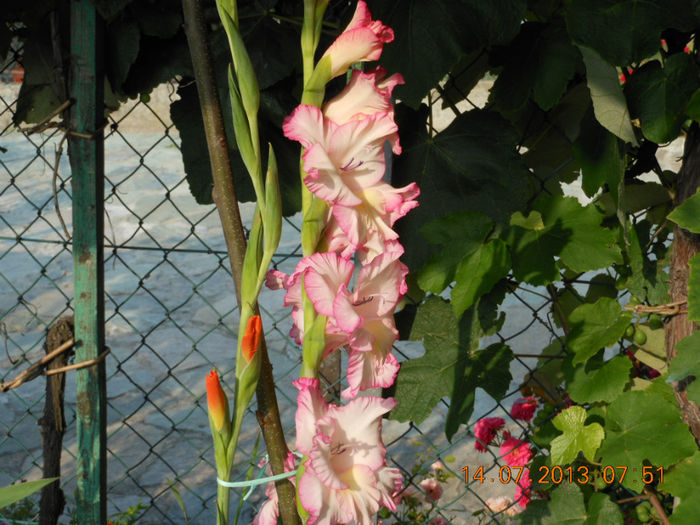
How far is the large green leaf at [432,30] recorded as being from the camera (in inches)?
42.3

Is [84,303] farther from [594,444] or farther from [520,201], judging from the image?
[594,444]

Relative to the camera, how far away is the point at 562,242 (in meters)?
1.28

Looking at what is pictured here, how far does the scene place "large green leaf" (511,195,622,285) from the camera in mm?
1248

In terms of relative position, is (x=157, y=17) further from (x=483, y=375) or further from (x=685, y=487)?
(x=685, y=487)

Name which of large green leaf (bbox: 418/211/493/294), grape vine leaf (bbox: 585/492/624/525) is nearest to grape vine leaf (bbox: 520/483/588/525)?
grape vine leaf (bbox: 585/492/624/525)

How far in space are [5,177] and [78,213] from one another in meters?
5.12

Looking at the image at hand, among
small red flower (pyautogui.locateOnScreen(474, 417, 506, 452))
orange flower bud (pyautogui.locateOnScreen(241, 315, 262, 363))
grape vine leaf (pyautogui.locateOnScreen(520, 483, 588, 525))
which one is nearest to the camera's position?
orange flower bud (pyautogui.locateOnScreen(241, 315, 262, 363))

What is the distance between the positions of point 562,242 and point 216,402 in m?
0.92

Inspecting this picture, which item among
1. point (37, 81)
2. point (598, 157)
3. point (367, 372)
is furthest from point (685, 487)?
point (37, 81)

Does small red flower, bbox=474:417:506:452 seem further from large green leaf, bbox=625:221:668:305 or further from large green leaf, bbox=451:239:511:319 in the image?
large green leaf, bbox=451:239:511:319

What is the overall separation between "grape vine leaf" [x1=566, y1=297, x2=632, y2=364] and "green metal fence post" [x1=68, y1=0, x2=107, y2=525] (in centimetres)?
85

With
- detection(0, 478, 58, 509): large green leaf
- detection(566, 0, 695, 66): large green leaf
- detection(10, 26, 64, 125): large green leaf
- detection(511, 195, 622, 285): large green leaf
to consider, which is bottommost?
detection(0, 478, 58, 509): large green leaf

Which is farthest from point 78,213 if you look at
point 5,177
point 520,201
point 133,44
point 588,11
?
point 5,177

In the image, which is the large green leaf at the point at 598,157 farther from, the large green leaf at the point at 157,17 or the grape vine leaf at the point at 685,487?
the large green leaf at the point at 157,17
